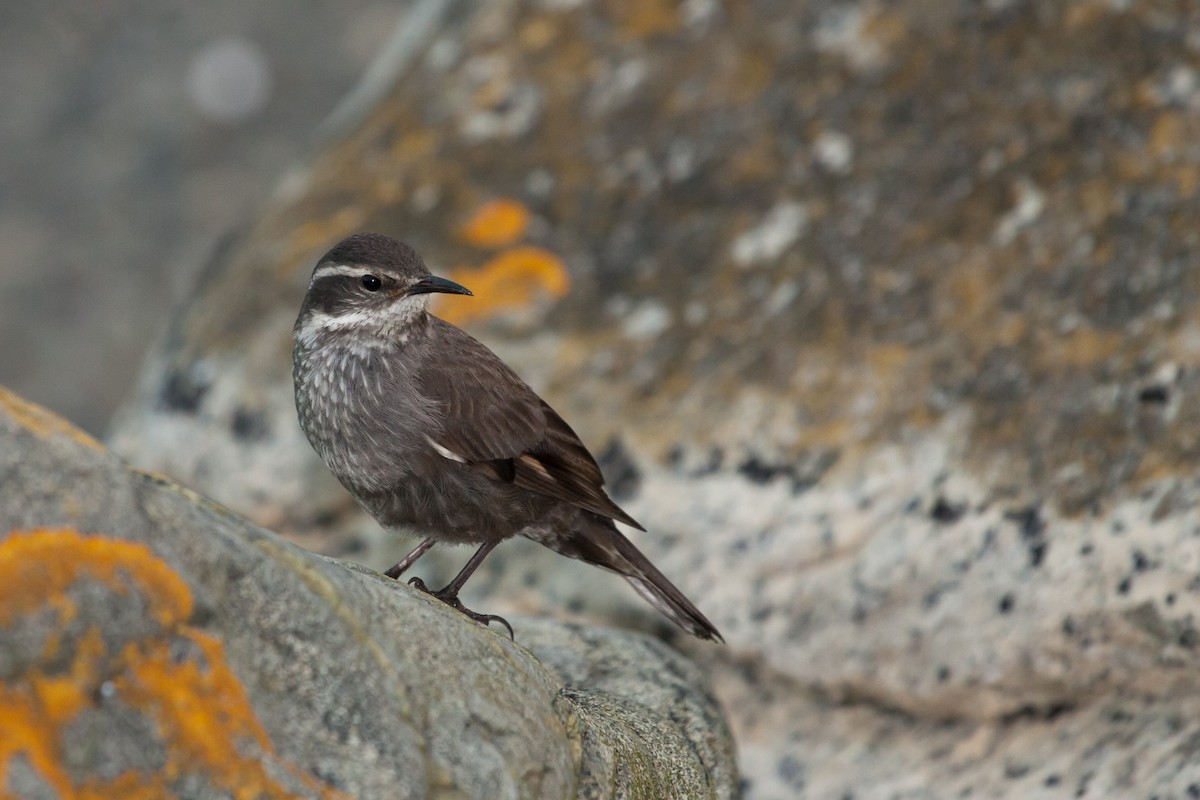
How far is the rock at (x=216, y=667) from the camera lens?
3.08 m

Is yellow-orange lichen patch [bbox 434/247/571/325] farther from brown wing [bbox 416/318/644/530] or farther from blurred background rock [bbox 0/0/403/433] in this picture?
blurred background rock [bbox 0/0/403/433]

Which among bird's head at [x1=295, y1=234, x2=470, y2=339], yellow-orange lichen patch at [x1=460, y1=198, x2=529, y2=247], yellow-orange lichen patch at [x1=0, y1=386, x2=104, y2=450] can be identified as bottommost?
yellow-orange lichen patch at [x1=0, y1=386, x2=104, y2=450]

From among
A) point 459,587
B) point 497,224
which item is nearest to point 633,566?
point 459,587

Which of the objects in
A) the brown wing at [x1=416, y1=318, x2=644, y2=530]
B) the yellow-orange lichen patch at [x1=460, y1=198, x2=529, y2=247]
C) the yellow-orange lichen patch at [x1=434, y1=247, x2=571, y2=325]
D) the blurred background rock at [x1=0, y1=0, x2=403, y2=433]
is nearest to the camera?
the brown wing at [x1=416, y1=318, x2=644, y2=530]

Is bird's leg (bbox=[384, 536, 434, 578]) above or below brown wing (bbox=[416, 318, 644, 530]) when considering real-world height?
below

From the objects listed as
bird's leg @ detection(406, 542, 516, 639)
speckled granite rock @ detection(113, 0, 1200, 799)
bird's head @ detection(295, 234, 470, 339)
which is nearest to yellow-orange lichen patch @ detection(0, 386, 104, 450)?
bird's leg @ detection(406, 542, 516, 639)

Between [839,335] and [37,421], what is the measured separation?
4.50 metres

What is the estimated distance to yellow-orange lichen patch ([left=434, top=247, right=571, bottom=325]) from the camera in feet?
25.2

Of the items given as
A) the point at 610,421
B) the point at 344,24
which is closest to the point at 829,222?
the point at 610,421

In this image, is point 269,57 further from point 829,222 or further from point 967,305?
point 967,305

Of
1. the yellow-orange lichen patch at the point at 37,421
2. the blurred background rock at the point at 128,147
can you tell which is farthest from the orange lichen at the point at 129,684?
the blurred background rock at the point at 128,147

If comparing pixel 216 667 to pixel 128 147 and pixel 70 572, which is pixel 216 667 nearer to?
pixel 70 572

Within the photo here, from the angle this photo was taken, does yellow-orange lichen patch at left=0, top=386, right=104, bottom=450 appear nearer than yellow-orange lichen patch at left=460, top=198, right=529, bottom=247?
Yes

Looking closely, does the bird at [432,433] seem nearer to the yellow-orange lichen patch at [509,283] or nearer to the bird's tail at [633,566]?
the bird's tail at [633,566]
